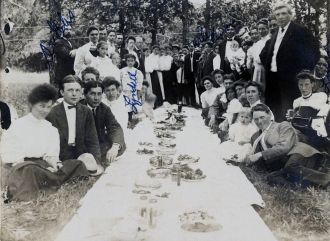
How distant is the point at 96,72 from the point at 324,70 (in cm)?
193

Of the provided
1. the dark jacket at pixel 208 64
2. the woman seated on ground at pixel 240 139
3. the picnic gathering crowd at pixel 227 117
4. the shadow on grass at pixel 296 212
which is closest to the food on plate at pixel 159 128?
the picnic gathering crowd at pixel 227 117

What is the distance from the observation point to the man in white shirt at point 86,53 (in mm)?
3997

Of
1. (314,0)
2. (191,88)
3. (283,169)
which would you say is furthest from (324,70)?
(191,88)

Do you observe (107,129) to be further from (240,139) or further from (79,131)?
(240,139)

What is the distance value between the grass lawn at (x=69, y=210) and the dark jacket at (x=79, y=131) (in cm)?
25

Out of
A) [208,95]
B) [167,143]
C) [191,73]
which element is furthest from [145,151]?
[191,73]

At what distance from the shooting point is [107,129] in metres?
4.02

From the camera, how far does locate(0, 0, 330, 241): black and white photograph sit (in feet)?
9.78

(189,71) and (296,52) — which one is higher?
(296,52)

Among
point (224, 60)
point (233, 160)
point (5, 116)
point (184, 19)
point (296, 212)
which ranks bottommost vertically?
point (296, 212)

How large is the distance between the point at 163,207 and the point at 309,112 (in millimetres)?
1453

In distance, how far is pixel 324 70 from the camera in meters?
3.62

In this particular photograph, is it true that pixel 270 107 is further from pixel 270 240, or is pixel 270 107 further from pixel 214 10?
pixel 270 240

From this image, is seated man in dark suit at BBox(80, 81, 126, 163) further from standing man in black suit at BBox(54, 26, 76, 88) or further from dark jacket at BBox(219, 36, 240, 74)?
dark jacket at BBox(219, 36, 240, 74)
